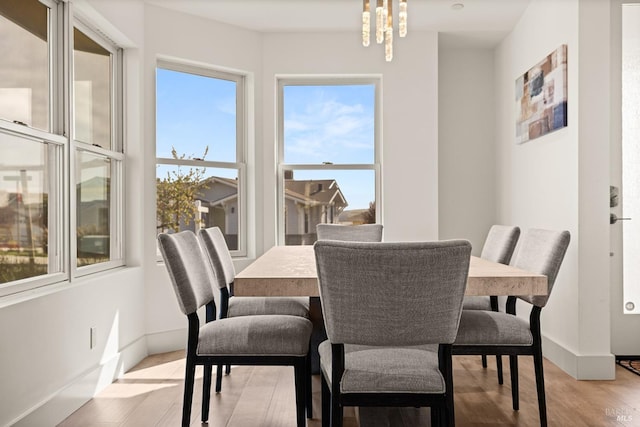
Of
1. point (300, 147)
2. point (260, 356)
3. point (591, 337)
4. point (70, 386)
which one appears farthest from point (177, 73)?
point (591, 337)

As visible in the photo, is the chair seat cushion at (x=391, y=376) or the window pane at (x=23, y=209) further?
the window pane at (x=23, y=209)

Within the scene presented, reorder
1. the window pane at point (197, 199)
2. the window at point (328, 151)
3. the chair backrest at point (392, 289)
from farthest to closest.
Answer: the window at point (328, 151) < the window pane at point (197, 199) < the chair backrest at point (392, 289)

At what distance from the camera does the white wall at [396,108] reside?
4461mm

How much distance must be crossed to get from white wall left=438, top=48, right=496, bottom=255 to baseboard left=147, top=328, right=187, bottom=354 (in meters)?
2.56

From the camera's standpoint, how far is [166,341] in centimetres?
384

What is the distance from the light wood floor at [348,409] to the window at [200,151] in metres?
1.36

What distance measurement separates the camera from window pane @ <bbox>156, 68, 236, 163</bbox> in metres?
4.07

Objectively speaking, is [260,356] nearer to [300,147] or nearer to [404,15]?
[404,15]

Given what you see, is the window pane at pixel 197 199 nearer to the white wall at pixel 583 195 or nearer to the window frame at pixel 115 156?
the window frame at pixel 115 156

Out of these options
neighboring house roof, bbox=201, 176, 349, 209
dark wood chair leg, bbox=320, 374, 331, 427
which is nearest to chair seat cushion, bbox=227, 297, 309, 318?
dark wood chair leg, bbox=320, 374, 331, 427

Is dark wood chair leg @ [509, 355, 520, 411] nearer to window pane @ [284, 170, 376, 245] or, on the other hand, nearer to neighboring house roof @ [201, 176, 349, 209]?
window pane @ [284, 170, 376, 245]

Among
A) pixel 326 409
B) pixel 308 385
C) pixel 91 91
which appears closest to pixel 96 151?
pixel 91 91

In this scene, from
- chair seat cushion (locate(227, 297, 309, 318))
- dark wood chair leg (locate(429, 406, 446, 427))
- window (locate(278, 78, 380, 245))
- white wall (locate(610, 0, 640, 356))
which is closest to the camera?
dark wood chair leg (locate(429, 406, 446, 427))

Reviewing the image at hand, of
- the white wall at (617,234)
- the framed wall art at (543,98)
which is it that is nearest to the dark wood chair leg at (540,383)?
the white wall at (617,234)
